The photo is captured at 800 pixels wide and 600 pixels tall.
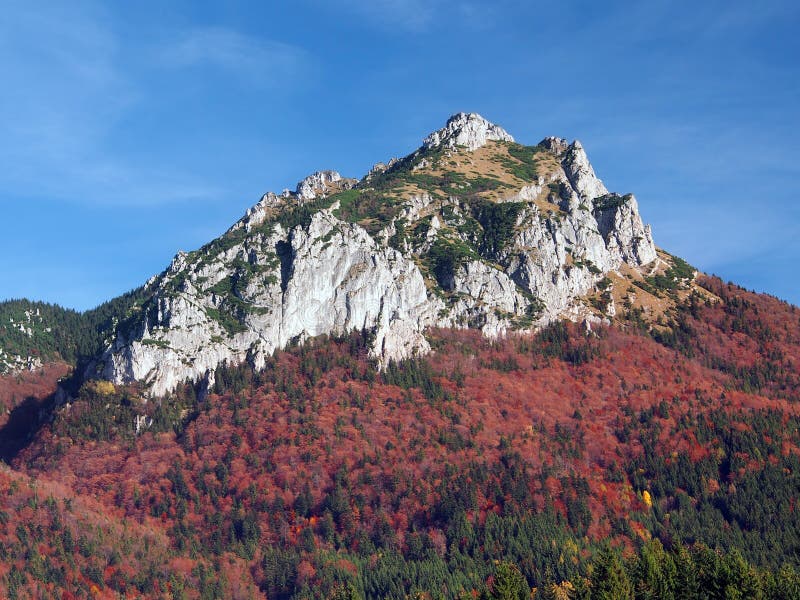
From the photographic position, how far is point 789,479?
632 ft

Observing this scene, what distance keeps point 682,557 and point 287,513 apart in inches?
3414

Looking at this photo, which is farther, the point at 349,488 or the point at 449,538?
the point at 349,488

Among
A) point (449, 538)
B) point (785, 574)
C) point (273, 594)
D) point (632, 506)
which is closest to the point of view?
point (785, 574)

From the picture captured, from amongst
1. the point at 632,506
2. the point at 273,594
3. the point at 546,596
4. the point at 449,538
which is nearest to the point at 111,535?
the point at 273,594

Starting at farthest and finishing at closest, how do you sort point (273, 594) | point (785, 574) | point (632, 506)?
point (632, 506)
point (273, 594)
point (785, 574)

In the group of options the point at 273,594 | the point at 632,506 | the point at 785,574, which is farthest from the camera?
the point at 632,506

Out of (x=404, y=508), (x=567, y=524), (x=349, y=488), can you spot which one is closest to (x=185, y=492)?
(x=349, y=488)

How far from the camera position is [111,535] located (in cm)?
17750

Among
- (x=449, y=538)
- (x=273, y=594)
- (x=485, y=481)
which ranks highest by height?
(x=485, y=481)

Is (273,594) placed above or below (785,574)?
below

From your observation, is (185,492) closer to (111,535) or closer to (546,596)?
(111,535)

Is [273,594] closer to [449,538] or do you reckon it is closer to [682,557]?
[449,538]

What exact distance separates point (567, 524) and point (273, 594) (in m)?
59.9

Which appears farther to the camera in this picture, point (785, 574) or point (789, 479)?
point (789, 479)
